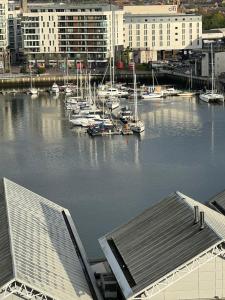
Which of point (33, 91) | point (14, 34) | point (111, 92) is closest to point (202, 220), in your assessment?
point (111, 92)

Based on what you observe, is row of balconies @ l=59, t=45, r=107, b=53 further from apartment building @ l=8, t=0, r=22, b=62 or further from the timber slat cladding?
the timber slat cladding

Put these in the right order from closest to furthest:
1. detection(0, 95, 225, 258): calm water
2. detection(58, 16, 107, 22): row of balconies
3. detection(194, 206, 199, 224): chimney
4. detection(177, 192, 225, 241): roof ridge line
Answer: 1. detection(177, 192, 225, 241): roof ridge line
2. detection(194, 206, 199, 224): chimney
3. detection(0, 95, 225, 258): calm water
4. detection(58, 16, 107, 22): row of balconies

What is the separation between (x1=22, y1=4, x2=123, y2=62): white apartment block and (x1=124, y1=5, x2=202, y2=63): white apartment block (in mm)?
1174

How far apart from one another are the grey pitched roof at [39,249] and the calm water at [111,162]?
848 millimetres

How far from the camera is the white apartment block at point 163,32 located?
3100 centimetres

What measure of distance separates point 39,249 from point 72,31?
2369 centimetres

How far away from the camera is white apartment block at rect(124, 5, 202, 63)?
31.0m

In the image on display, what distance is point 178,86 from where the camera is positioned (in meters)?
26.2

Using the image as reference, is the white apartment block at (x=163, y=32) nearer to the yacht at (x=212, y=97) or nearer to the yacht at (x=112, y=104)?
the yacht at (x=212, y=97)

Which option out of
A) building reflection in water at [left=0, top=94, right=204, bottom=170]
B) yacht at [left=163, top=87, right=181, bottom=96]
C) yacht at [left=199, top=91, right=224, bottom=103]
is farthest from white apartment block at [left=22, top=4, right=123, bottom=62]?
yacht at [left=199, top=91, right=224, bottom=103]

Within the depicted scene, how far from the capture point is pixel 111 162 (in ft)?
44.6

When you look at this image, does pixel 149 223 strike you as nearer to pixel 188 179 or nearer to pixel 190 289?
pixel 190 289

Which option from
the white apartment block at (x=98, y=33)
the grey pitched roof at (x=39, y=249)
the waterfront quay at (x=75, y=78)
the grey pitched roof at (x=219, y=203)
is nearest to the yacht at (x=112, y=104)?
the waterfront quay at (x=75, y=78)

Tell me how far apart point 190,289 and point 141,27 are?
25774 millimetres
